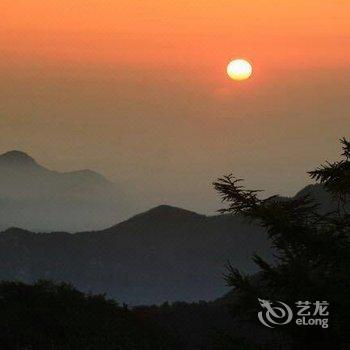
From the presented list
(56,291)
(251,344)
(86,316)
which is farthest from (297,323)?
(56,291)

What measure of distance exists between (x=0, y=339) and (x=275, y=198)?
2266cm

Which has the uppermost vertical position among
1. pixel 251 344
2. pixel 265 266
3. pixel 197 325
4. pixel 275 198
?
pixel 197 325

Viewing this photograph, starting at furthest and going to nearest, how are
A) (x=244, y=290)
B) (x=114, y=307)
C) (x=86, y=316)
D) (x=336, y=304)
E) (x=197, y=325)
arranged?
(x=197, y=325) → (x=114, y=307) → (x=86, y=316) → (x=244, y=290) → (x=336, y=304)

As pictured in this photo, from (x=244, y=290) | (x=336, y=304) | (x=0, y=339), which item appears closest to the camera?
(x=336, y=304)

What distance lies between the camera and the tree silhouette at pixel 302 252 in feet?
47.1

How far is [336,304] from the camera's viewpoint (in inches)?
556

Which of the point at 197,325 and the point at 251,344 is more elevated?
the point at 197,325

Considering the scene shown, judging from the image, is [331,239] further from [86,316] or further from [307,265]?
[86,316]

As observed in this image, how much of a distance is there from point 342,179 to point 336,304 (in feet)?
6.66

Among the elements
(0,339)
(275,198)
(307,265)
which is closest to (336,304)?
(307,265)

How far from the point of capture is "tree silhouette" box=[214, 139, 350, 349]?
14.4m

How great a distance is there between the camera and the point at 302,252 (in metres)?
14.9

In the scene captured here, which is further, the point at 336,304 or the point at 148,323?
the point at 148,323

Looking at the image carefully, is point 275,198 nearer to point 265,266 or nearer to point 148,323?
point 265,266
